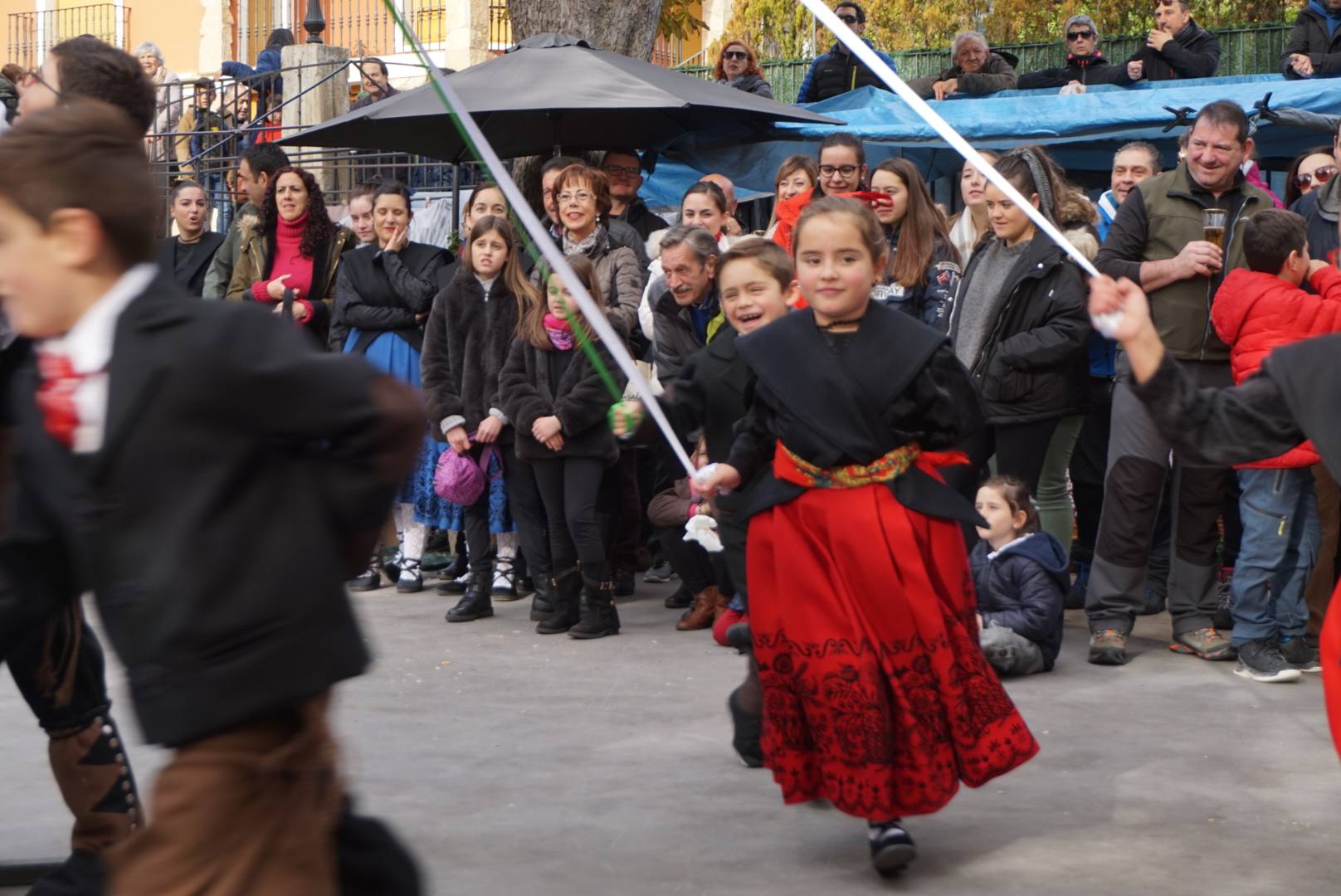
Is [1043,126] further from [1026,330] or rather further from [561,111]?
[1026,330]

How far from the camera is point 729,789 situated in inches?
209

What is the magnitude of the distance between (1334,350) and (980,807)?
88.7 inches

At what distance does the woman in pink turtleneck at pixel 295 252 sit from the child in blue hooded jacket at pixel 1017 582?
12.8ft

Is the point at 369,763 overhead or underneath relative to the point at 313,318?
underneath

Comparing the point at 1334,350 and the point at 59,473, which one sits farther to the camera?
the point at 1334,350

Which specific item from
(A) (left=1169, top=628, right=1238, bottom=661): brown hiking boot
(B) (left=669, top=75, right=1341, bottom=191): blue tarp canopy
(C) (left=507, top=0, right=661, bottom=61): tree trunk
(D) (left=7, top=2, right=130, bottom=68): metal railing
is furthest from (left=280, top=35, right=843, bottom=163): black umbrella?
(D) (left=7, top=2, right=130, bottom=68): metal railing

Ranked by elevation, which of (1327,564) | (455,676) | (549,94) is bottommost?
(455,676)

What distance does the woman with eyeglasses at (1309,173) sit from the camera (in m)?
8.27

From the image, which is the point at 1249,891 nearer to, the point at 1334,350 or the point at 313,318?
the point at 1334,350

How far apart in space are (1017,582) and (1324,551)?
4.16 ft

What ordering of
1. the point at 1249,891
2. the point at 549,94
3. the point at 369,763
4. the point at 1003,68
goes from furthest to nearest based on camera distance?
the point at 1003,68 < the point at 549,94 < the point at 369,763 < the point at 1249,891

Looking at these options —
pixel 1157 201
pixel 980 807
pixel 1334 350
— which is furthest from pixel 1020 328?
pixel 1334 350

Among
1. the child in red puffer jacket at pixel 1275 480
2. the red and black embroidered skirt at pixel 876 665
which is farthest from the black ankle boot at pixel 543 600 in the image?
the red and black embroidered skirt at pixel 876 665

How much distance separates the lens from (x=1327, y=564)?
23.2ft
